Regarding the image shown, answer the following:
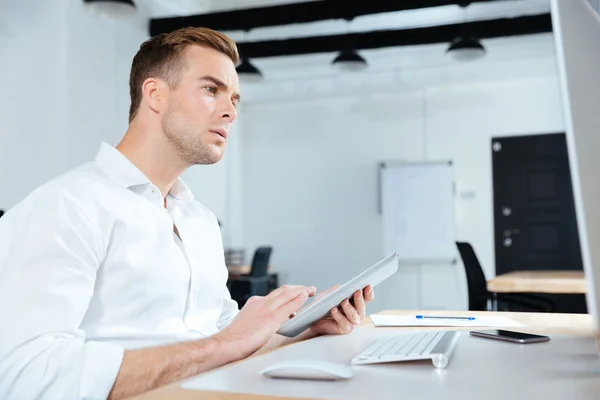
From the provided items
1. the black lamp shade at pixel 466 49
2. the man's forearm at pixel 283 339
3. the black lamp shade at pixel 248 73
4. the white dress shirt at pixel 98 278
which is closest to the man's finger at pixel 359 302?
the man's forearm at pixel 283 339

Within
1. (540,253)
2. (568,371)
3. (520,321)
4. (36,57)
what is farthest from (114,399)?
(540,253)

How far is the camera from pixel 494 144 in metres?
7.58

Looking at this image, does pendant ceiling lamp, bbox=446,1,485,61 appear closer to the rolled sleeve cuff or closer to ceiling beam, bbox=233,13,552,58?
ceiling beam, bbox=233,13,552,58

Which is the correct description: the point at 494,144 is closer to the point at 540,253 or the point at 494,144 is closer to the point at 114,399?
the point at 540,253

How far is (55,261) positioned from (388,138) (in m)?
7.24

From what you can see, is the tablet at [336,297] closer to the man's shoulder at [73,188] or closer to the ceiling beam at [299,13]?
the man's shoulder at [73,188]

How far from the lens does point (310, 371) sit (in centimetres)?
80

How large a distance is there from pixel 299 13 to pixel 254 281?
8.66ft

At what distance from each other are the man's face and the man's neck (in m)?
0.02

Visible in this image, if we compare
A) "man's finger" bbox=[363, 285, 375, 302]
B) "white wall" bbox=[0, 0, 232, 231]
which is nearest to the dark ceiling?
"white wall" bbox=[0, 0, 232, 231]

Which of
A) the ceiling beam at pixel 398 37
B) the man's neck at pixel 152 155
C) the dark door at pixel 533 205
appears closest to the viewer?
the man's neck at pixel 152 155

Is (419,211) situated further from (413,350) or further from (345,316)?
(413,350)

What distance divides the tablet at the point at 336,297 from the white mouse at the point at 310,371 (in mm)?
381

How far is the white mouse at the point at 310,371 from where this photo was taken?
799 mm
